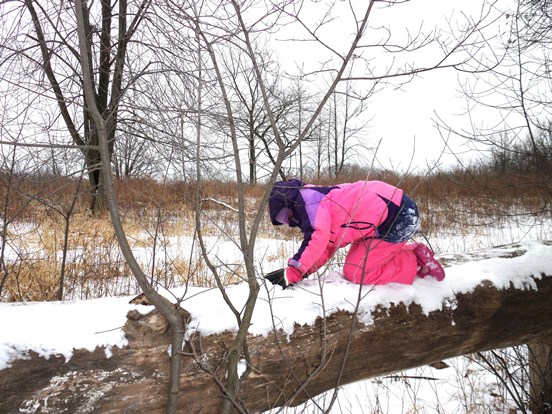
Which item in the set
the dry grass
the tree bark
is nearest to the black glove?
the dry grass

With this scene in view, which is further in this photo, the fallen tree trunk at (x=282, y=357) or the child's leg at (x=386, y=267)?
→ the child's leg at (x=386, y=267)

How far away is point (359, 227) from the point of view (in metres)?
2.12

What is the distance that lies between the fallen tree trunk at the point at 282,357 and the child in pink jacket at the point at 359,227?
0.22 m

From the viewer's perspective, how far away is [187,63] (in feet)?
6.59

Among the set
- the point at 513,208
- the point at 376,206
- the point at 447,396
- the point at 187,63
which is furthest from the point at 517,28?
the point at 513,208

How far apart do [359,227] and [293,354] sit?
2.68 feet

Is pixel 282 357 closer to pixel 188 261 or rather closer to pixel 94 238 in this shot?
pixel 188 261

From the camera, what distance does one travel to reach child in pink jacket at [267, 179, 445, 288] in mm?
1993

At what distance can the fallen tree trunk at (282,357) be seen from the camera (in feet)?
4.08

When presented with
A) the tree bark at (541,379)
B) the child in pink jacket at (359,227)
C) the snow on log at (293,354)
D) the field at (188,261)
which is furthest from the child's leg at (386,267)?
the tree bark at (541,379)

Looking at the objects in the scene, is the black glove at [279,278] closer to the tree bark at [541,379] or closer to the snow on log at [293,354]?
the snow on log at [293,354]

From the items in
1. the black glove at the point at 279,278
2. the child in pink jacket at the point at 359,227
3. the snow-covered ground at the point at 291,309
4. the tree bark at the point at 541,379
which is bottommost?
the tree bark at the point at 541,379

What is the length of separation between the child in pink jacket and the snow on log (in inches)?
6.7

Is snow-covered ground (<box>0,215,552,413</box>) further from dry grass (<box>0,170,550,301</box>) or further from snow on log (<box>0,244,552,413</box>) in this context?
dry grass (<box>0,170,550,301</box>)
